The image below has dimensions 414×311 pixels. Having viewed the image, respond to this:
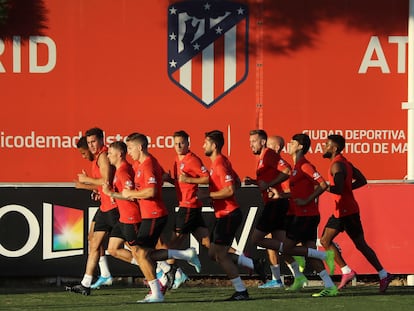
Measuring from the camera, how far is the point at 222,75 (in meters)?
18.5

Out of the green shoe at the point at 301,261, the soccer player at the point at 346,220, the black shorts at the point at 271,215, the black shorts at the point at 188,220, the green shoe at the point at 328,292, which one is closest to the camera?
the green shoe at the point at 328,292

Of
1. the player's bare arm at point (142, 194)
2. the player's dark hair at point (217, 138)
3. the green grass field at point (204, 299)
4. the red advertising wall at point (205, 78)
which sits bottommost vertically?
the green grass field at point (204, 299)

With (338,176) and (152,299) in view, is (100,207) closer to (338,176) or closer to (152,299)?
(152,299)

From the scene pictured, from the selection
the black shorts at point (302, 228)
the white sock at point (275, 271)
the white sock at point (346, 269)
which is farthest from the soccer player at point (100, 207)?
the white sock at point (346, 269)

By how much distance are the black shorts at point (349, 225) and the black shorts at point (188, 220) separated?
1588mm

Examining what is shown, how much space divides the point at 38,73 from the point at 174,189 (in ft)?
7.92

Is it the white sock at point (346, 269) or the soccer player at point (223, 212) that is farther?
the white sock at point (346, 269)

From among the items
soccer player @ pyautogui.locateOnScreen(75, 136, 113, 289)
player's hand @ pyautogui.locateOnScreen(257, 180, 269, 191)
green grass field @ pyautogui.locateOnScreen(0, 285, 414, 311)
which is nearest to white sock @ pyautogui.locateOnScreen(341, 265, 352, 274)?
green grass field @ pyautogui.locateOnScreen(0, 285, 414, 311)

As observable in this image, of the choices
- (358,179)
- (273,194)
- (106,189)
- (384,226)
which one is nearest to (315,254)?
(273,194)

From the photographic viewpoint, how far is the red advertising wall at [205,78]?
59.9ft

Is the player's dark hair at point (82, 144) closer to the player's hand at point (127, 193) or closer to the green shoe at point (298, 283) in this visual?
the player's hand at point (127, 193)

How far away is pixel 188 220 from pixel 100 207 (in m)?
1.08

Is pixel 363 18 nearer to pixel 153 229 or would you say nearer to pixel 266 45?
pixel 266 45

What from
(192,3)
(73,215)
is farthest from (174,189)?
(192,3)
